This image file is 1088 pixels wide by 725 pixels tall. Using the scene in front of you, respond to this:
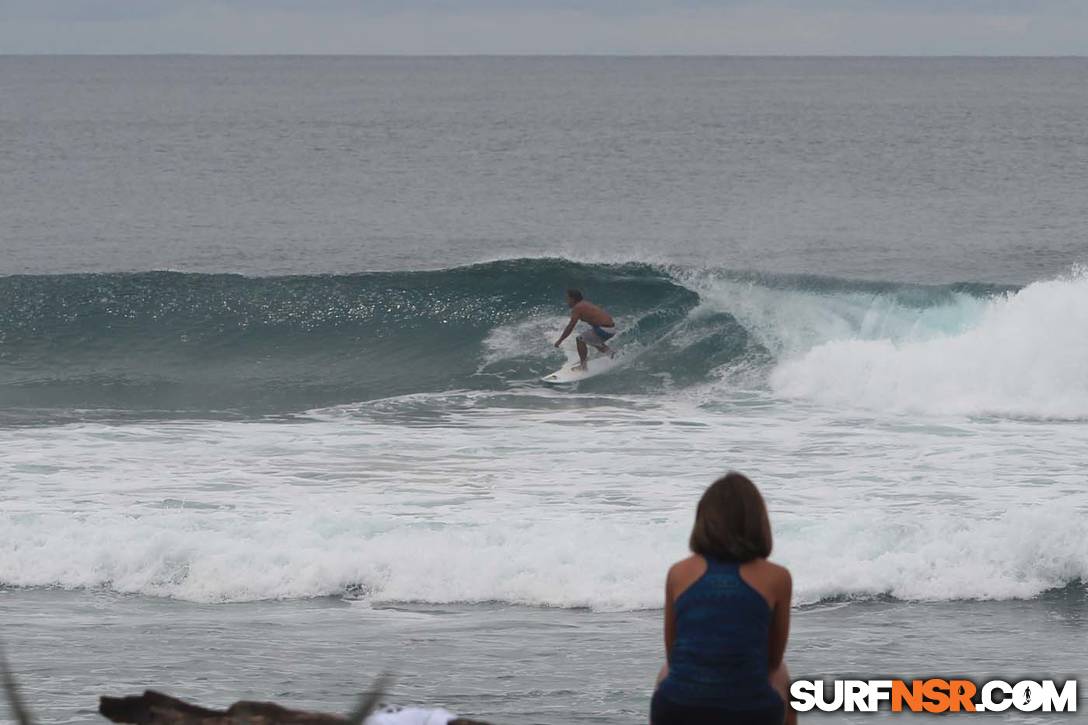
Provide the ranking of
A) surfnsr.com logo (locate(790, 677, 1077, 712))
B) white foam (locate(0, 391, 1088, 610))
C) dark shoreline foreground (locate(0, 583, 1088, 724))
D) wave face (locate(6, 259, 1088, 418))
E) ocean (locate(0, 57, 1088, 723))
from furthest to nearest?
1. wave face (locate(6, 259, 1088, 418))
2. white foam (locate(0, 391, 1088, 610))
3. ocean (locate(0, 57, 1088, 723))
4. dark shoreline foreground (locate(0, 583, 1088, 724))
5. surfnsr.com logo (locate(790, 677, 1077, 712))

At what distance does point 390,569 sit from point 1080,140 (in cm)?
5580

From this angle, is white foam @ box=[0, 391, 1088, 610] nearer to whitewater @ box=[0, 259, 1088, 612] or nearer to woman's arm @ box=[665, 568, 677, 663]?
whitewater @ box=[0, 259, 1088, 612]

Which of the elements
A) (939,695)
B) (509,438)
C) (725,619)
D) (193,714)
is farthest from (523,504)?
(725,619)

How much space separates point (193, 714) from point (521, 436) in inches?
437

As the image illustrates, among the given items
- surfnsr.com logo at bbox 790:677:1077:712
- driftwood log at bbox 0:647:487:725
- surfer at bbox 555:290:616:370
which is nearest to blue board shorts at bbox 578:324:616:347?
surfer at bbox 555:290:616:370

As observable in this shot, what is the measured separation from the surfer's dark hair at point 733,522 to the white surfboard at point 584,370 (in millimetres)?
14229

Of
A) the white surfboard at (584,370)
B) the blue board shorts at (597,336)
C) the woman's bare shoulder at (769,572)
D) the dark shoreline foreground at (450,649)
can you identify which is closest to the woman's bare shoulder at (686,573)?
the woman's bare shoulder at (769,572)

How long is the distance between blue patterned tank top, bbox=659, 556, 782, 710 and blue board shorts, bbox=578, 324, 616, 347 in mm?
14903

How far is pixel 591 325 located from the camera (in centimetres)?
1906

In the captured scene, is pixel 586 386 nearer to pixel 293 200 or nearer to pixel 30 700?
pixel 30 700

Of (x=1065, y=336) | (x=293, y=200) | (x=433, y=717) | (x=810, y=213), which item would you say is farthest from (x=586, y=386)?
(x=293, y=200)

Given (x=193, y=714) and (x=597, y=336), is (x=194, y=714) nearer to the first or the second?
(x=193, y=714)

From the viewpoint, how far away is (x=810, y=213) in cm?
3728

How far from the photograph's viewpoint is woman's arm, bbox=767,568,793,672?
156 inches
